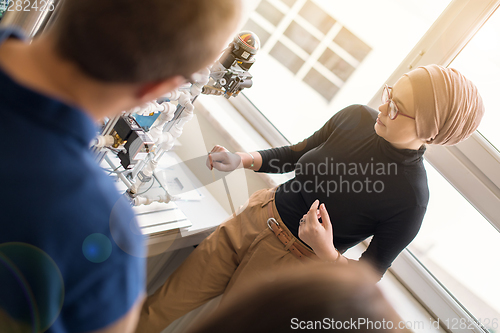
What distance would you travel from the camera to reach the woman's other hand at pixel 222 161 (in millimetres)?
1224

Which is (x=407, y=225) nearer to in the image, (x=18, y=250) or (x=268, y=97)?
(x=18, y=250)

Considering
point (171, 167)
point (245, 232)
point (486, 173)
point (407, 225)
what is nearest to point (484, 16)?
point (486, 173)

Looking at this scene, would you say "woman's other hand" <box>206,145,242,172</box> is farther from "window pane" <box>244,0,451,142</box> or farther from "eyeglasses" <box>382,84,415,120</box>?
"window pane" <box>244,0,451,142</box>

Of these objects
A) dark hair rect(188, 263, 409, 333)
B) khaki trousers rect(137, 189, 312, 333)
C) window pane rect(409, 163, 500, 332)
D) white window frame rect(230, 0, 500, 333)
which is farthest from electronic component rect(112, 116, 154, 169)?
window pane rect(409, 163, 500, 332)

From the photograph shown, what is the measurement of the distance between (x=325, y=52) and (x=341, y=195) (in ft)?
3.78

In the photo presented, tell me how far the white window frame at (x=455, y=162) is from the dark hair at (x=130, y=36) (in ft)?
4.96

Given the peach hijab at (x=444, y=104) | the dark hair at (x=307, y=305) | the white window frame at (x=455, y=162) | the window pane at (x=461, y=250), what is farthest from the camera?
the window pane at (x=461, y=250)

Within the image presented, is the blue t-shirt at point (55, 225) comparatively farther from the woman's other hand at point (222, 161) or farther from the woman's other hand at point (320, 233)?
the woman's other hand at point (222, 161)

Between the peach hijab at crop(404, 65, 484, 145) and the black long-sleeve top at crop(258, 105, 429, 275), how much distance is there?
0.41 feet

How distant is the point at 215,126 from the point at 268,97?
0.47 meters

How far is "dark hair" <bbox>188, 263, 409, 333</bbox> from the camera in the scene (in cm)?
30

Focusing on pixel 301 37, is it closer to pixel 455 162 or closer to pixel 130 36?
pixel 455 162

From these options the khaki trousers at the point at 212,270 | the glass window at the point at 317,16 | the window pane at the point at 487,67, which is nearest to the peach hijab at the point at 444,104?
the khaki trousers at the point at 212,270

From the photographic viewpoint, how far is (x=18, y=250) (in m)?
0.34
